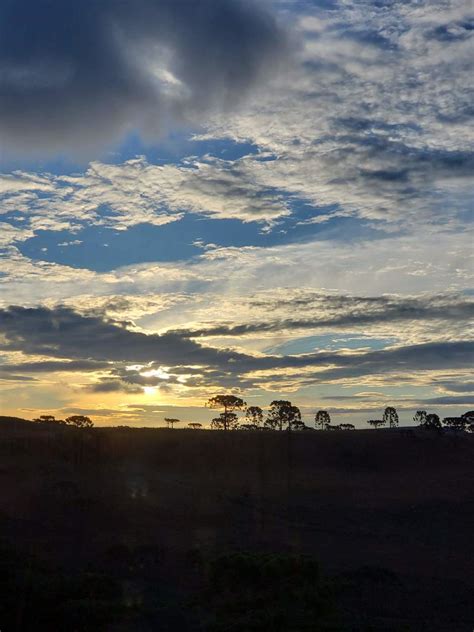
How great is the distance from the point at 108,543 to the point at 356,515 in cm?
2075

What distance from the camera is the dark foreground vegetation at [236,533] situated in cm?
2125

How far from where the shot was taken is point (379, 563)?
3431cm

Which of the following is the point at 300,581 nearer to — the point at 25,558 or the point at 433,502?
the point at 25,558

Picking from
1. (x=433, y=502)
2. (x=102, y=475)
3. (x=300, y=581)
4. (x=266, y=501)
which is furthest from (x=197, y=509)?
(x=300, y=581)

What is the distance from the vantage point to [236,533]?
40.2 m

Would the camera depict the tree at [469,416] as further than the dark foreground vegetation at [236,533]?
Yes

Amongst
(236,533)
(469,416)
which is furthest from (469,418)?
(236,533)

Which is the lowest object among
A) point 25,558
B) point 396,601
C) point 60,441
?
point 396,601

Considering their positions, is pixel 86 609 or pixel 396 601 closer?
pixel 86 609

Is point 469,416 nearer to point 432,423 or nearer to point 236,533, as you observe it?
point 432,423

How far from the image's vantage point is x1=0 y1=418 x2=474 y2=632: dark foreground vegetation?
69.7 ft

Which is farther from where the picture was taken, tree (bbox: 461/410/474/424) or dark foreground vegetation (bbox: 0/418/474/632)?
tree (bbox: 461/410/474/424)

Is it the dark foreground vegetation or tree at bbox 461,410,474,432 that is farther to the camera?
tree at bbox 461,410,474,432

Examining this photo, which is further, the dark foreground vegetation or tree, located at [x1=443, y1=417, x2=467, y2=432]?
tree, located at [x1=443, y1=417, x2=467, y2=432]
